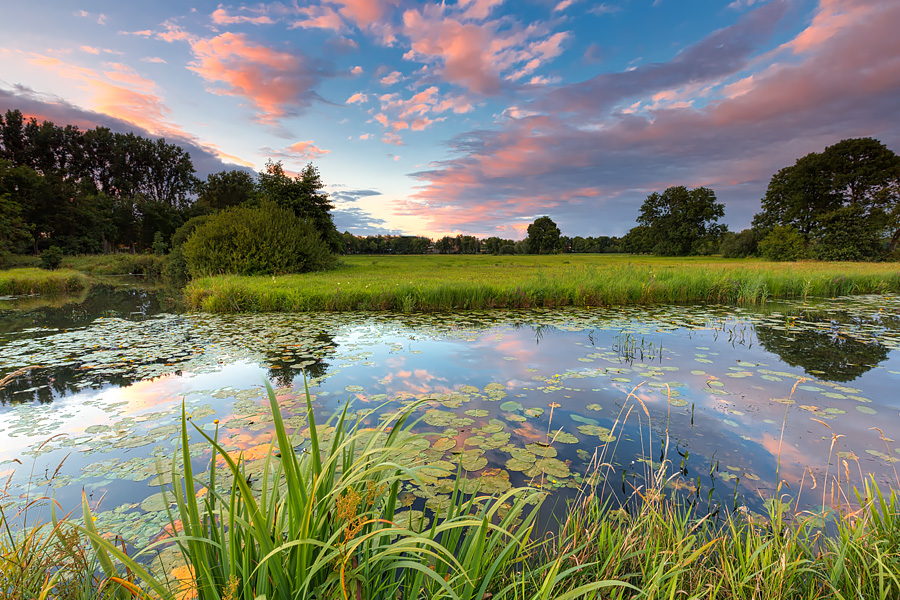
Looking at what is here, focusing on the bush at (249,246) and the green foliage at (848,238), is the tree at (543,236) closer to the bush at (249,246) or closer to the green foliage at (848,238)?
the green foliage at (848,238)

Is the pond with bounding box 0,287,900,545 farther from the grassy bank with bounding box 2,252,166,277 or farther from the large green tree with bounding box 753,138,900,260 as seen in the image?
the large green tree with bounding box 753,138,900,260

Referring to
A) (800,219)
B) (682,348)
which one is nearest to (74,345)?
(682,348)

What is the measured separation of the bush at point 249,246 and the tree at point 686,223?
5274cm

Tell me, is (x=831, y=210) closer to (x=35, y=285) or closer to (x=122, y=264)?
(x=35, y=285)

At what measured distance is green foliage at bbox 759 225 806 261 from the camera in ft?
110

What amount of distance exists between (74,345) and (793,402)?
39.5 feet

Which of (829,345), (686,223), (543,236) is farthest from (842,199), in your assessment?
(829,345)

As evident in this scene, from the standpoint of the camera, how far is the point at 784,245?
34344 mm

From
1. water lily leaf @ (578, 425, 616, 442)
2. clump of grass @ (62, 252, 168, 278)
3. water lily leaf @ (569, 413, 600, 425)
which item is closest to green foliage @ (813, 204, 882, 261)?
water lily leaf @ (569, 413, 600, 425)

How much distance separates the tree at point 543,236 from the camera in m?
62.9

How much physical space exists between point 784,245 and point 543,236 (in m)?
33.0

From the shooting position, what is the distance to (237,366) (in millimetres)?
6035

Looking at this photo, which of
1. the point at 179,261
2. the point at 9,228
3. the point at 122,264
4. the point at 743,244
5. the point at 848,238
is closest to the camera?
the point at 179,261

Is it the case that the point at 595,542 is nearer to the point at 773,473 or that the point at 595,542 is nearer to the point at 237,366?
the point at 773,473
